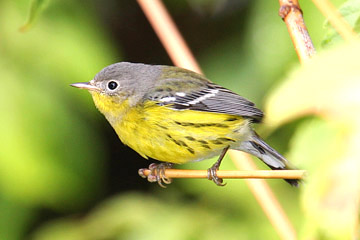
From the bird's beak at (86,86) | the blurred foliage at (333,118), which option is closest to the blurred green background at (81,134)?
the bird's beak at (86,86)

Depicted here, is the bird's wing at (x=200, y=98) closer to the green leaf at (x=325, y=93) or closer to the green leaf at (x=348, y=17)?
the green leaf at (x=348, y=17)

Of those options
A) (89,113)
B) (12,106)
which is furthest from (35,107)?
(89,113)

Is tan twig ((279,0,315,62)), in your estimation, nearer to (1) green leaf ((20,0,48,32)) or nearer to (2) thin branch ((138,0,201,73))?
(2) thin branch ((138,0,201,73))

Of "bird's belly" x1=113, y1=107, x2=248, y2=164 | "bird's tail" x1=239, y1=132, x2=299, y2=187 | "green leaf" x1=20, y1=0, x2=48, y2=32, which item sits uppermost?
"green leaf" x1=20, y1=0, x2=48, y2=32

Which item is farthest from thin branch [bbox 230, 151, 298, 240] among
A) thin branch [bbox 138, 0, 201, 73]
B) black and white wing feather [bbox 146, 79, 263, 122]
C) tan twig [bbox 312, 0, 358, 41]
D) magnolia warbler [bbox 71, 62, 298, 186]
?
black and white wing feather [bbox 146, 79, 263, 122]

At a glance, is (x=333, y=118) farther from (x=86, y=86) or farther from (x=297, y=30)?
(x=86, y=86)

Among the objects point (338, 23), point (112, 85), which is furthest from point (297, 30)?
point (112, 85)
